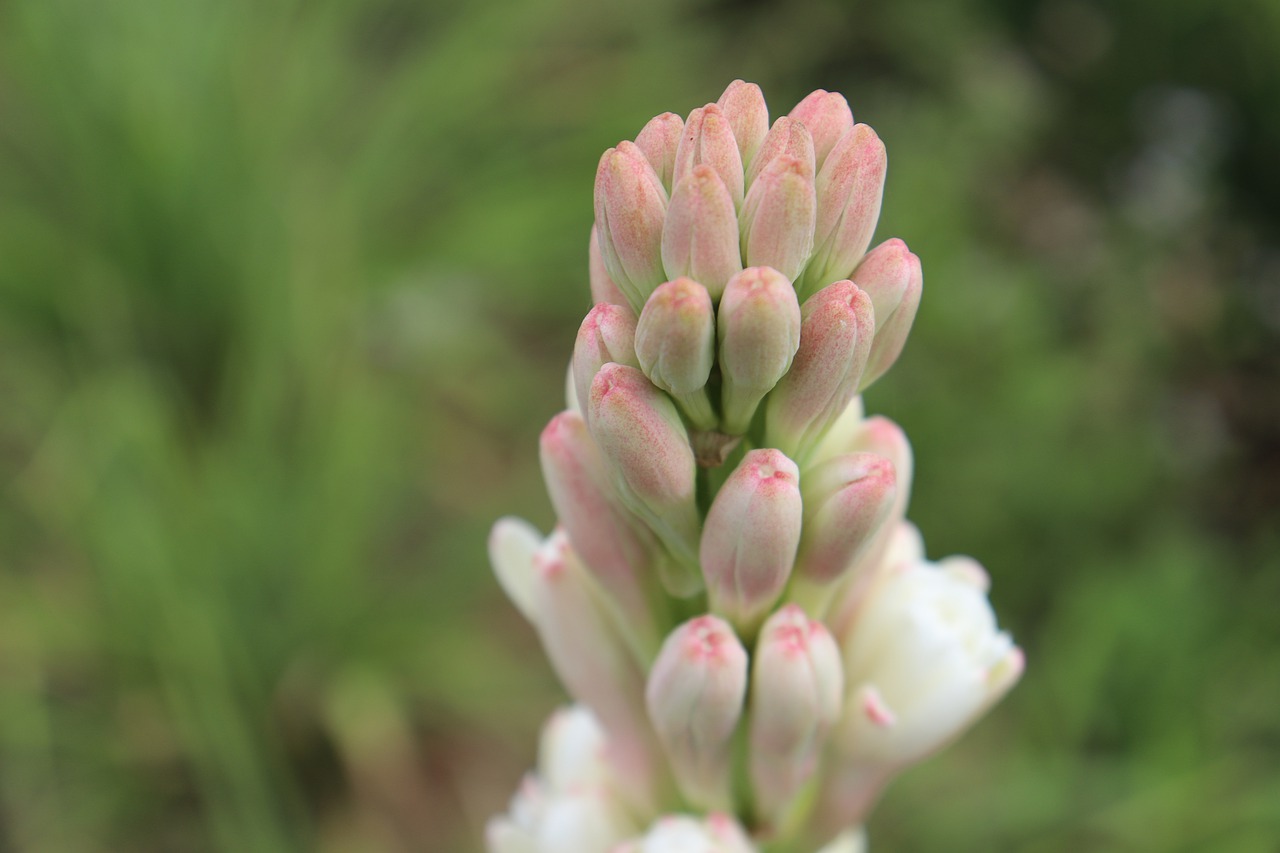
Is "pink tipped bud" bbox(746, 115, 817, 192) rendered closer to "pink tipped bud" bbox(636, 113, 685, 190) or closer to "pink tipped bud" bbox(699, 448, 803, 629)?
"pink tipped bud" bbox(636, 113, 685, 190)

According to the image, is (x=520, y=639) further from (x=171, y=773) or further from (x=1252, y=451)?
(x=1252, y=451)

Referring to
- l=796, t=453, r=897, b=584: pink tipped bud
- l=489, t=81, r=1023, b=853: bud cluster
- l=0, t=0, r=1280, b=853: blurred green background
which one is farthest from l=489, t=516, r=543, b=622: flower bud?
l=0, t=0, r=1280, b=853: blurred green background

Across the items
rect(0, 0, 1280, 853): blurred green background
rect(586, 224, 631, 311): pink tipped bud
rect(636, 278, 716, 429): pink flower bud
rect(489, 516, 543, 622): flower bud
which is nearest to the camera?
rect(636, 278, 716, 429): pink flower bud

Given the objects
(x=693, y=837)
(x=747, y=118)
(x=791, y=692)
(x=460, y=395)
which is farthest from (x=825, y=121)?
(x=460, y=395)

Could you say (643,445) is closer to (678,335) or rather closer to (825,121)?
(678,335)

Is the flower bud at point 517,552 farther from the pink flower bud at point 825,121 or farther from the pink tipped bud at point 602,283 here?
the pink flower bud at point 825,121

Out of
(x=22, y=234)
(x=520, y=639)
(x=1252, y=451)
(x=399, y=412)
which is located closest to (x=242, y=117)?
(x=22, y=234)
